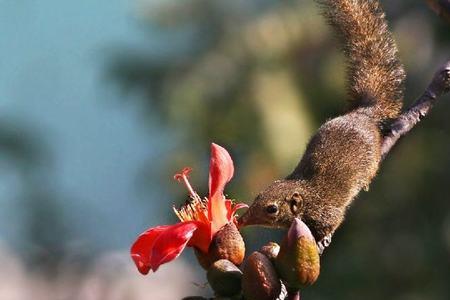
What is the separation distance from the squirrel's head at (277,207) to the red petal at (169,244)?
0.45 meters

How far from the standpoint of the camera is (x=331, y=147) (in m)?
2.94

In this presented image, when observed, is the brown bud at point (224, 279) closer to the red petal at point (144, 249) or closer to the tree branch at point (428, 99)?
the red petal at point (144, 249)

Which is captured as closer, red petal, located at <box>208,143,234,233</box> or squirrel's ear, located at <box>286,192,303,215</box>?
red petal, located at <box>208,143,234,233</box>

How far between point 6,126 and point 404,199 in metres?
3.96

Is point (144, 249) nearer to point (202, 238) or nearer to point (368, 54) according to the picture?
point (202, 238)

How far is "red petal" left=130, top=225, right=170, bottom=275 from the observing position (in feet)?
7.25

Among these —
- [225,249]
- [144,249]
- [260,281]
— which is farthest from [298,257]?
[144,249]

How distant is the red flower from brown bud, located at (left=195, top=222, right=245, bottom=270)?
16mm

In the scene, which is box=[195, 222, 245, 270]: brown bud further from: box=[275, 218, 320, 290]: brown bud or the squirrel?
the squirrel

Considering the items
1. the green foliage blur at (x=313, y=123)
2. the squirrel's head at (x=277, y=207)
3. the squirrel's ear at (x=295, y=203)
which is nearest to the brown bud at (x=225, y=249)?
the squirrel's head at (x=277, y=207)

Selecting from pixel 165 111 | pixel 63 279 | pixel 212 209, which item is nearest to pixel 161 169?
pixel 165 111

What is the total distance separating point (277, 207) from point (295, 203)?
108 millimetres

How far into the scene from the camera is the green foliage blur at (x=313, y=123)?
7180 mm

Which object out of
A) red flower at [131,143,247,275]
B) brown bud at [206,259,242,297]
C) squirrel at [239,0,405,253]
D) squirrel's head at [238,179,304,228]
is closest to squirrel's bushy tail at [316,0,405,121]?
squirrel at [239,0,405,253]
